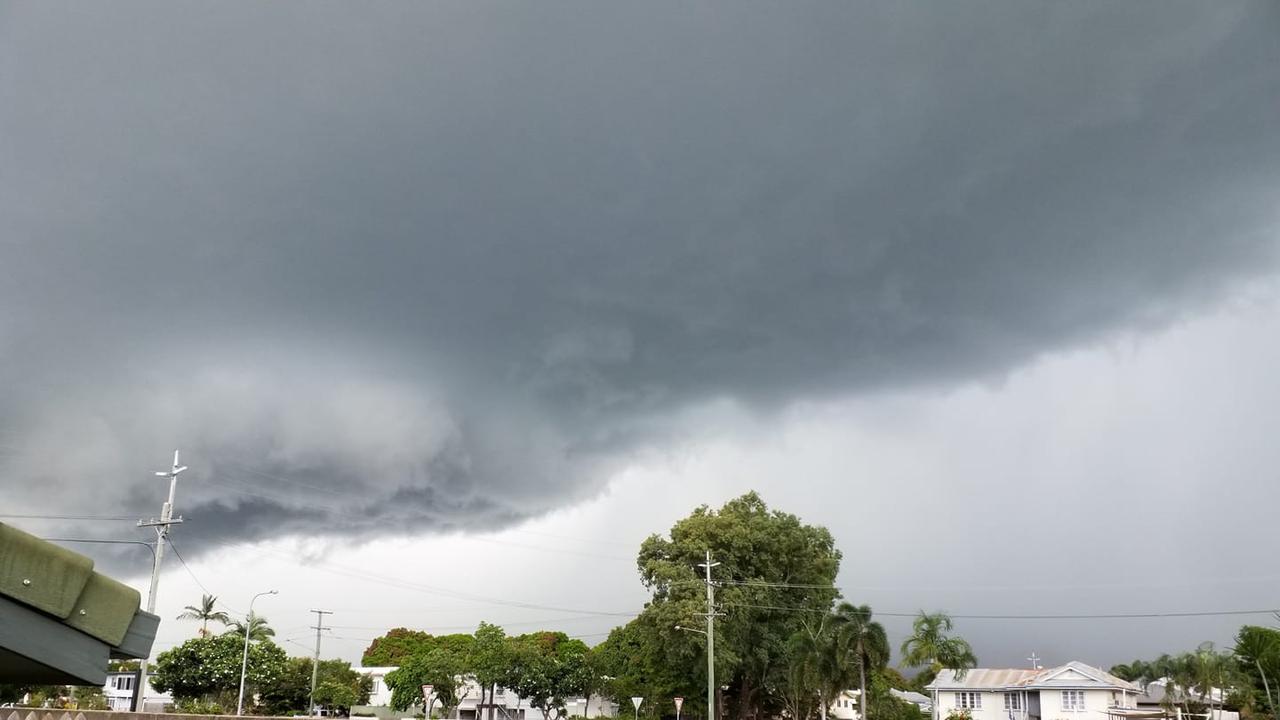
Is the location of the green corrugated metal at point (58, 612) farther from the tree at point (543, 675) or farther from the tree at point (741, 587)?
the tree at point (543, 675)

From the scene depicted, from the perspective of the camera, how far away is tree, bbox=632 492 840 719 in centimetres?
5991

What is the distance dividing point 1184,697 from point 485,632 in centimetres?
6147

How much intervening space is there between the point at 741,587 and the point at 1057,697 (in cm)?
3643

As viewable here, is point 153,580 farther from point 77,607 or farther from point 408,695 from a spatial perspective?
point 408,695

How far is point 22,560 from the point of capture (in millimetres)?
4711

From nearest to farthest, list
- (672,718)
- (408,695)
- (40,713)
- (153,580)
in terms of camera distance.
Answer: (40,713)
(153,580)
(672,718)
(408,695)

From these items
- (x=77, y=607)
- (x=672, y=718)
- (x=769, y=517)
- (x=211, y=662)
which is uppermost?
(x=769, y=517)

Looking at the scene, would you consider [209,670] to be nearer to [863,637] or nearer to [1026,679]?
[863,637]

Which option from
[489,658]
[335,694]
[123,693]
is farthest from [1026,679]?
[123,693]

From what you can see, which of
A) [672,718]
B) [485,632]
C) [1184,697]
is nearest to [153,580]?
[485,632]

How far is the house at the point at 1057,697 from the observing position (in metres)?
78.2

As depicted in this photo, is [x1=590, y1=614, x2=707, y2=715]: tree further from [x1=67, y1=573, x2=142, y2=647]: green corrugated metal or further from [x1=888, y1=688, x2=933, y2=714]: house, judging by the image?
[x1=67, y1=573, x2=142, y2=647]: green corrugated metal

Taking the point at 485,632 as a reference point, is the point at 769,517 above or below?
above

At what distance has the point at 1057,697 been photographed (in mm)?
79938
